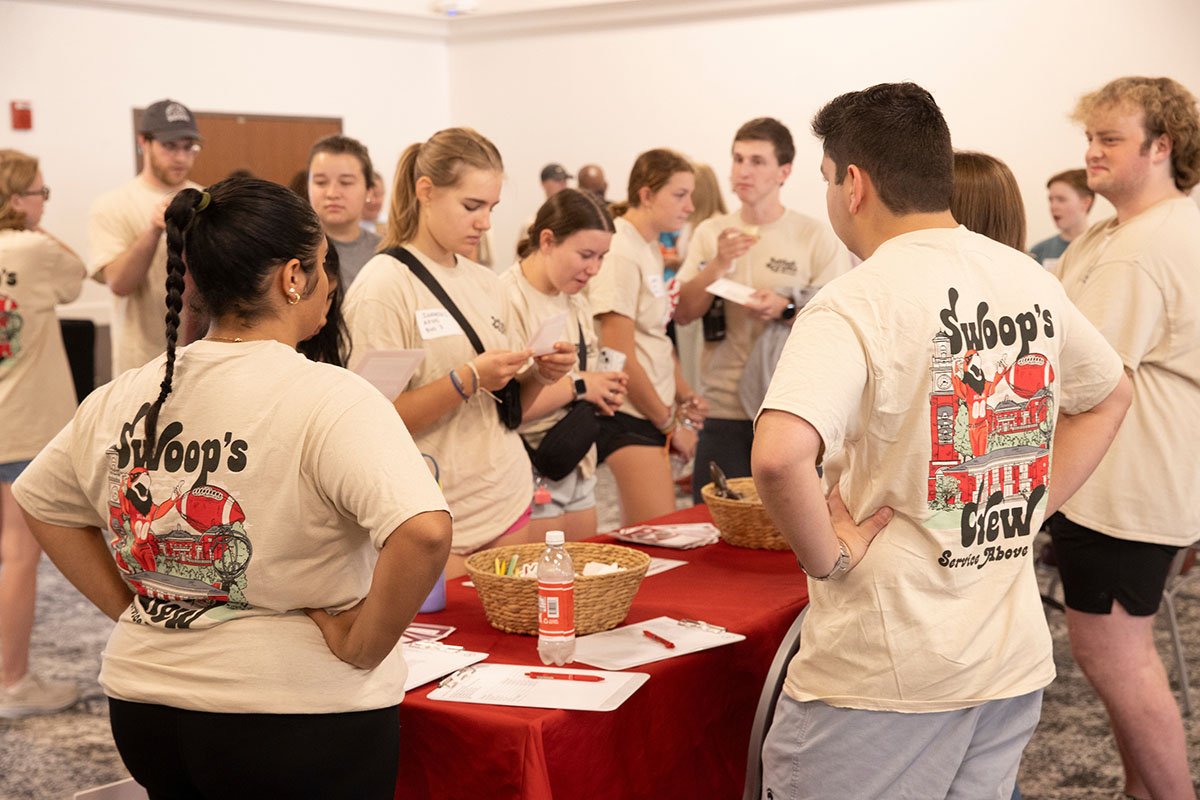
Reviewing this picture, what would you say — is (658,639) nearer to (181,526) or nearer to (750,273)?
(181,526)

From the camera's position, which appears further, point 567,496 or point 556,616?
point 567,496

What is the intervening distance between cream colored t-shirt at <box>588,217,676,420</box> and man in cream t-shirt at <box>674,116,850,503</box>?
0.55 ft

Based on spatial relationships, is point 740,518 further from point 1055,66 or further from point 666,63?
point 666,63

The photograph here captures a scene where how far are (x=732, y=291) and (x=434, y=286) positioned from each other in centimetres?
146

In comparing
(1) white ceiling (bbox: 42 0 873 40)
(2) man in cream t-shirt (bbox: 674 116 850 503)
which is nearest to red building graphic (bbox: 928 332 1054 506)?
(2) man in cream t-shirt (bbox: 674 116 850 503)

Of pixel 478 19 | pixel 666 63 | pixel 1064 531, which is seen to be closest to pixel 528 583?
pixel 1064 531

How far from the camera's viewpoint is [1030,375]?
1.58 meters

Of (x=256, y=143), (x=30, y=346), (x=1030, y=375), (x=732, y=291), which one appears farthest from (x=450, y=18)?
(x=1030, y=375)

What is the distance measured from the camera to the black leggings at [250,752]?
1.40 meters

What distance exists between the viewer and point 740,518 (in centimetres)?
259

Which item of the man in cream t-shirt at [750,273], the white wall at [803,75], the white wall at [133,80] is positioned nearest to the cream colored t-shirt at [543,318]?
the man in cream t-shirt at [750,273]

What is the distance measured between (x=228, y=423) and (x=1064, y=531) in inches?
75.1

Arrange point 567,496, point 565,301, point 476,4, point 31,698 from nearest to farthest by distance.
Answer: point 567,496
point 565,301
point 31,698
point 476,4

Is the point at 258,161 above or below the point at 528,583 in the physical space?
above
